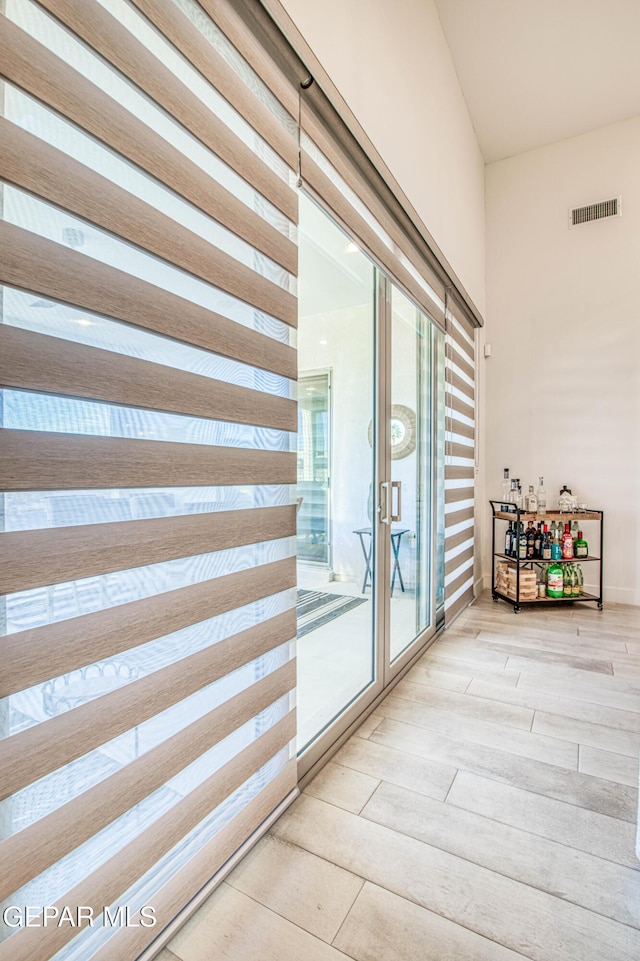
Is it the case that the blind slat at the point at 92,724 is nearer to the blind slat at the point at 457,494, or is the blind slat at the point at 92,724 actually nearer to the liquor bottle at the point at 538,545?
the blind slat at the point at 457,494

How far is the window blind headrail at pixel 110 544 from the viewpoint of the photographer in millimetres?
804

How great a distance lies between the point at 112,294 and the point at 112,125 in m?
0.34

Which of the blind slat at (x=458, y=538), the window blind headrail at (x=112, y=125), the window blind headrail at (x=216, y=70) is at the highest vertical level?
the window blind headrail at (x=216, y=70)

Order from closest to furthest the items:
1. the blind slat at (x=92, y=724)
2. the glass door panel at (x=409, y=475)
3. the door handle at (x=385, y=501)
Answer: the blind slat at (x=92, y=724) → the door handle at (x=385, y=501) → the glass door panel at (x=409, y=475)

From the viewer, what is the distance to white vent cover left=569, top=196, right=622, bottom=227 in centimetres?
406

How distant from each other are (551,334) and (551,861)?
13.5 feet

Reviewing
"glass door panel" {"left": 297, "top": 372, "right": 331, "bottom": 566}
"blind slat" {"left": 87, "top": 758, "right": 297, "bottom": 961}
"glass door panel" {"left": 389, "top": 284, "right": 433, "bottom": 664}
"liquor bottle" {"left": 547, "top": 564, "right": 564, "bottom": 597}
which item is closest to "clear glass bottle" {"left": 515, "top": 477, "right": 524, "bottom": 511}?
"liquor bottle" {"left": 547, "top": 564, "right": 564, "bottom": 597}

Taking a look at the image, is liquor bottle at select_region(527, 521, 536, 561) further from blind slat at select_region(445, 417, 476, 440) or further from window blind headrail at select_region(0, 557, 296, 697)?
window blind headrail at select_region(0, 557, 296, 697)

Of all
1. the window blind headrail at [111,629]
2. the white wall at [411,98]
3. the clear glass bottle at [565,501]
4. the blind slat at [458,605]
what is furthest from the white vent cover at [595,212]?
the window blind headrail at [111,629]

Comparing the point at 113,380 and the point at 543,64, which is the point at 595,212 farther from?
the point at 113,380

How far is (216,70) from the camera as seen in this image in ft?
3.98

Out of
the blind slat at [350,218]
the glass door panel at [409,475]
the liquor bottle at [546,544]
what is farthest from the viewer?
the liquor bottle at [546,544]

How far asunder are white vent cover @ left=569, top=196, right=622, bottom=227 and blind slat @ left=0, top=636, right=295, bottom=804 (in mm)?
4834

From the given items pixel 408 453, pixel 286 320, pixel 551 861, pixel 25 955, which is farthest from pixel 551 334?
pixel 25 955
